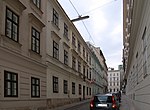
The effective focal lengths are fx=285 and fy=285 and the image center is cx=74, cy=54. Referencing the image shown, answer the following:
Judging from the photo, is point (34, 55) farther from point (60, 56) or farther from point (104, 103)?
point (60, 56)

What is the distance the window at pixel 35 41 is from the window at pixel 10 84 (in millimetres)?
3698

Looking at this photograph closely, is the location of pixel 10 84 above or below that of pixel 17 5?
below

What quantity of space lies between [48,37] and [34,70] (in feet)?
17.1

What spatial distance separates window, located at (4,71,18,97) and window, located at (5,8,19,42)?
6.81ft

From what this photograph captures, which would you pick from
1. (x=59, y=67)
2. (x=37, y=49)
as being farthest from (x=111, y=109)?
(x=59, y=67)

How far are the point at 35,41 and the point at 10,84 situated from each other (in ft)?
17.6

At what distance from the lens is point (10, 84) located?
15.6m

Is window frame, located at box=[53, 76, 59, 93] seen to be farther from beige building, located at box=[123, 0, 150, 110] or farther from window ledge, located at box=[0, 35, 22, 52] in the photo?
window ledge, located at box=[0, 35, 22, 52]

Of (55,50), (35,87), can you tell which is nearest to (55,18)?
(55,50)

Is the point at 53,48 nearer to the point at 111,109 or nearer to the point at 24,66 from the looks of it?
the point at 24,66

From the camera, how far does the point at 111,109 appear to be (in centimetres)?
1580

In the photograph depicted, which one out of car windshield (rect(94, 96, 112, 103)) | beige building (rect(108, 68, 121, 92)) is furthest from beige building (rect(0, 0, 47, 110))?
beige building (rect(108, 68, 121, 92))

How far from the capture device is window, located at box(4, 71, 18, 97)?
15.1 metres

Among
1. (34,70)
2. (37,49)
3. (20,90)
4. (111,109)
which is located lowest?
(111,109)
